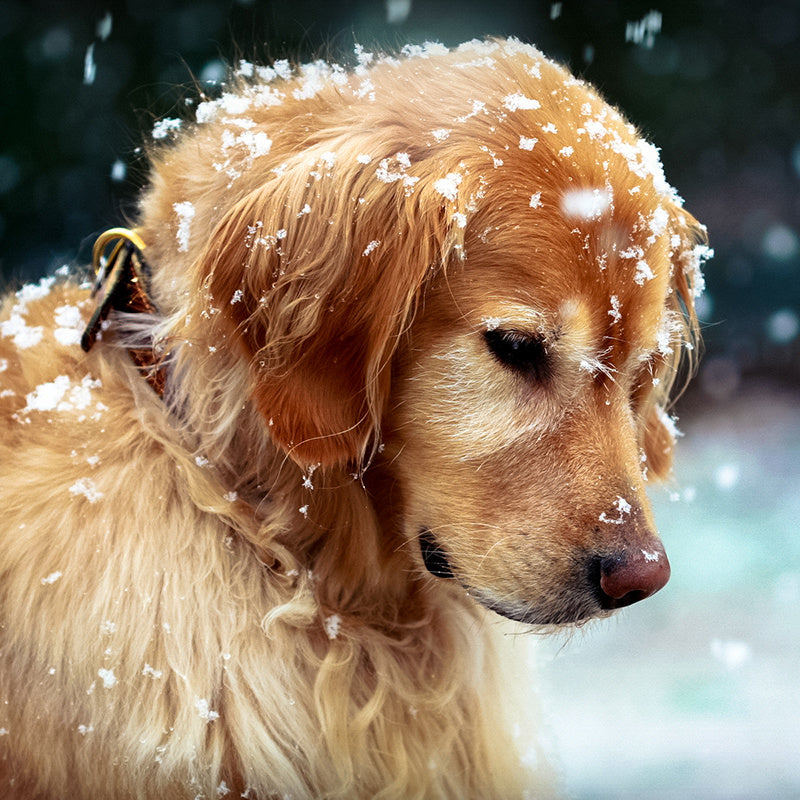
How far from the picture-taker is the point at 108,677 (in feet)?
3.47

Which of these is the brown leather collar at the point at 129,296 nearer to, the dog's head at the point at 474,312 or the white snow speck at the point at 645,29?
the dog's head at the point at 474,312

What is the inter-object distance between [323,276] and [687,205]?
88.2 inches

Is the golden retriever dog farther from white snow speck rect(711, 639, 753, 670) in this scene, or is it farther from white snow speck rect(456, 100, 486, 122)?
white snow speck rect(711, 639, 753, 670)

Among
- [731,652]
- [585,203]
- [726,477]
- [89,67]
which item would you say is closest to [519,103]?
[585,203]

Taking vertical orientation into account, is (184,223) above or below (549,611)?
above

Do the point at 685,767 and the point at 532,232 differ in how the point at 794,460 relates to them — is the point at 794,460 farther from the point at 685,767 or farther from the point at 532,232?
the point at 532,232

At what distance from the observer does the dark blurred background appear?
1585 millimetres

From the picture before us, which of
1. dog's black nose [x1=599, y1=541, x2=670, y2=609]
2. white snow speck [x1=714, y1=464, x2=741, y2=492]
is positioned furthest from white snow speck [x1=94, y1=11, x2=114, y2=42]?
white snow speck [x1=714, y1=464, x2=741, y2=492]

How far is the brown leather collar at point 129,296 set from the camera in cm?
115

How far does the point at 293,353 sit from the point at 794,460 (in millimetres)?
2885

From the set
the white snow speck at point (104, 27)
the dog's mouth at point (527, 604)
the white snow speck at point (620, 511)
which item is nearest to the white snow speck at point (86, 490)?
the dog's mouth at point (527, 604)

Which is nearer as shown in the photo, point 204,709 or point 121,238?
point 204,709

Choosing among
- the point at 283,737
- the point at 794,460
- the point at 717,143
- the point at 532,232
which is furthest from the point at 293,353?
the point at 794,460

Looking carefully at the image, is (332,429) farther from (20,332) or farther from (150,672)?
(20,332)
